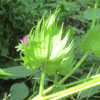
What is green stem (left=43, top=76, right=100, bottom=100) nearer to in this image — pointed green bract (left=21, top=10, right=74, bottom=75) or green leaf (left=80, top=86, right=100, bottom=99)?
pointed green bract (left=21, top=10, right=74, bottom=75)

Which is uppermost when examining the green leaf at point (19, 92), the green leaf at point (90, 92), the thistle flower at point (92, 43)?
the thistle flower at point (92, 43)

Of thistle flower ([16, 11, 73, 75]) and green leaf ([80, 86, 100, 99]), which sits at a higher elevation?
thistle flower ([16, 11, 73, 75])

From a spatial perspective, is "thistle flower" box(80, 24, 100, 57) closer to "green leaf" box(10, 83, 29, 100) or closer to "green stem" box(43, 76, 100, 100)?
"green stem" box(43, 76, 100, 100)

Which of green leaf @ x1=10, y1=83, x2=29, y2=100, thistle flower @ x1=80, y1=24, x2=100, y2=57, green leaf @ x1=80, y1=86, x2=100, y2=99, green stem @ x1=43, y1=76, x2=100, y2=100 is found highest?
thistle flower @ x1=80, y1=24, x2=100, y2=57

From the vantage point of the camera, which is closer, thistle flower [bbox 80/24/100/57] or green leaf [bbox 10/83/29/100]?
thistle flower [bbox 80/24/100/57]

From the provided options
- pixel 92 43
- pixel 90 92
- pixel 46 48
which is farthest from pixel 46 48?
pixel 90 92

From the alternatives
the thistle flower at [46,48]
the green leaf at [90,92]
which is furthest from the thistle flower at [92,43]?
the green leaf at [90,92]

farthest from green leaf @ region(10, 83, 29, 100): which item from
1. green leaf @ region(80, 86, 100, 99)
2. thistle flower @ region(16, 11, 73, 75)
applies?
thistle flower @ region(16, 11, 73, 75)

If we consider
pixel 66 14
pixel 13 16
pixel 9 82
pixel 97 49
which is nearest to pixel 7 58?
pixel 9 82

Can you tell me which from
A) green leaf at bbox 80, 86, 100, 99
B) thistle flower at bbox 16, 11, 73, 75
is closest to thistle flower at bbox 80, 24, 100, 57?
thistle flower at bbox 16, 11, 73, 75

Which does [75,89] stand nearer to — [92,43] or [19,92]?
[92,43]

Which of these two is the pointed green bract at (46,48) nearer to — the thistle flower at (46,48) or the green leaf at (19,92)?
the thistle flower at (46,48)
